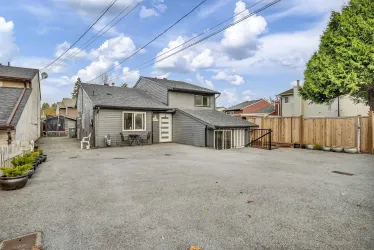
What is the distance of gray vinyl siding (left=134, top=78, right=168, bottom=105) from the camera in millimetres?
18902

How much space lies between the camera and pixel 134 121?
16422 millimetres

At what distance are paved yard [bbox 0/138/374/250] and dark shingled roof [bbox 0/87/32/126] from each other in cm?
423

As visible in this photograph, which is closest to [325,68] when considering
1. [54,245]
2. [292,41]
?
[292,41]

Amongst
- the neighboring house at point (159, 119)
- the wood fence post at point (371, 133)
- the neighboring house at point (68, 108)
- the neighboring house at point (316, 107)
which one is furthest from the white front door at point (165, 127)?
the neighboring house at point (68, 108)

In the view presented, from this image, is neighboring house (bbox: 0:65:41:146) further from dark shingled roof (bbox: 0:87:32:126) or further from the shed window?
the shed window

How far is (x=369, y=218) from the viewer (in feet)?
12.5

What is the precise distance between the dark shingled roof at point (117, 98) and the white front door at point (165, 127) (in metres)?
1.01

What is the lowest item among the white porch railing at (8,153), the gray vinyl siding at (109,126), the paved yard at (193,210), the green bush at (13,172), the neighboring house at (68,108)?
the paved yard at (193,210)

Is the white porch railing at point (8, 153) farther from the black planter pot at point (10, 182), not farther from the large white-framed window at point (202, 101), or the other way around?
the large white-framed window at point (202, 101)

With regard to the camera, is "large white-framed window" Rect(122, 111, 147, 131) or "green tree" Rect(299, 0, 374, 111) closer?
"green tree" Rect(299, 0, 374, 111)

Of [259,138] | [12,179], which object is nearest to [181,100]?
[259,138]

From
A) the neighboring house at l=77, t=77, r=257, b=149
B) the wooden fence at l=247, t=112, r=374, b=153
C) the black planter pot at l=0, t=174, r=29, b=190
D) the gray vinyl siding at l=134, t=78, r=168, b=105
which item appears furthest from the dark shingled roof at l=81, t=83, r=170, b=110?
the black planter pot at l=0, t=174, r=29, b=190

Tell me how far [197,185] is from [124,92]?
594 inches

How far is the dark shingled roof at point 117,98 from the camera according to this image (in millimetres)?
15391
